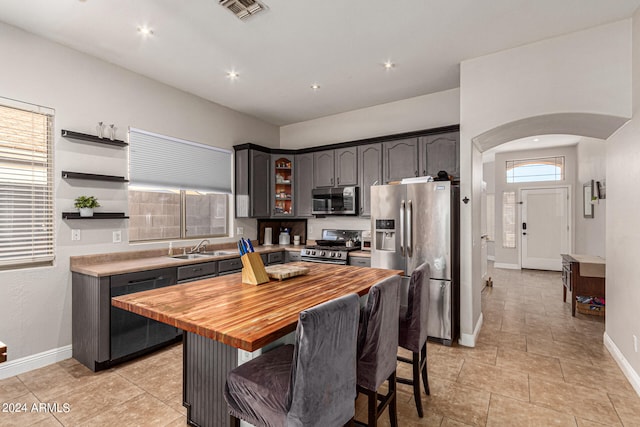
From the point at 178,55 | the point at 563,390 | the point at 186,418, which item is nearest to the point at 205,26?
the point at 178,55

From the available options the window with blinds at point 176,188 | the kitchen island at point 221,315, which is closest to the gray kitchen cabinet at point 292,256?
the window with blinds at point 176,188

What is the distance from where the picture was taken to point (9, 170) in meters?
2.82

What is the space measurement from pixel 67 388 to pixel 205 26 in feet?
10.4

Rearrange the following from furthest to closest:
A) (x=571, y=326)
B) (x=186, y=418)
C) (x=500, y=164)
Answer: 1. (x=500, y=164)
2. (x=571, y=326)
3. (x=186, y=418)

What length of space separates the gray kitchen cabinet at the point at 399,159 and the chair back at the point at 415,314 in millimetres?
2248

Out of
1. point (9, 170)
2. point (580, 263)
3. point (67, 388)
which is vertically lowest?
point (67, 388)

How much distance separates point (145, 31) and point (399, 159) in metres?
3.11

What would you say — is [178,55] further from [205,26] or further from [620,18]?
[620,18]

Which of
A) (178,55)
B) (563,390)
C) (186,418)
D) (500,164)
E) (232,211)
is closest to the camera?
(186,418)

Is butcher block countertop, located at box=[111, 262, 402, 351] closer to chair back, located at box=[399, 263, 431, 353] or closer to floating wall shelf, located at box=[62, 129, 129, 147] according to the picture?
chair back, located at box=[399, 263, 431, 353]

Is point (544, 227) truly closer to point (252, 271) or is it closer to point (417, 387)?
point (417, 387)

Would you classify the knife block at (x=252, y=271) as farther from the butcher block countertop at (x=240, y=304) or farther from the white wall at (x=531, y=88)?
the white wall at (x=531, y=88)

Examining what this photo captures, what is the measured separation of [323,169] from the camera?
501 cm

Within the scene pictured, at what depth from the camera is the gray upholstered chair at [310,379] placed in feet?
4.00
